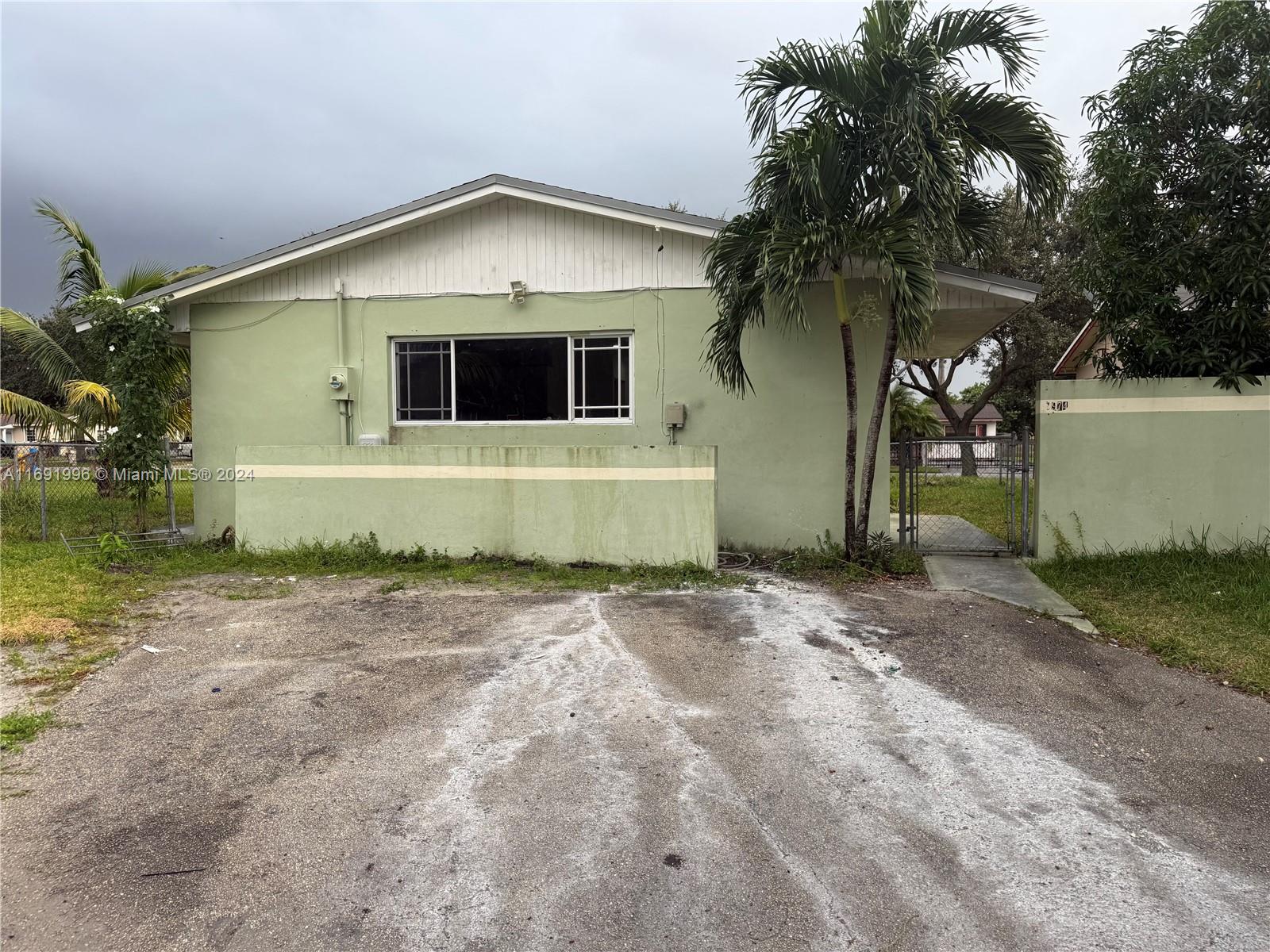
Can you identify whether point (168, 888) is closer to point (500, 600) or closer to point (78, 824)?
point (78, 824)

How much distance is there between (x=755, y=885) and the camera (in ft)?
9.50

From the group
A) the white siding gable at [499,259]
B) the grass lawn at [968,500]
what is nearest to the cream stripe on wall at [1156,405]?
the grass lawn at [968,500]

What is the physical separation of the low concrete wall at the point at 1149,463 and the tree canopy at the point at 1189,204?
385 mm

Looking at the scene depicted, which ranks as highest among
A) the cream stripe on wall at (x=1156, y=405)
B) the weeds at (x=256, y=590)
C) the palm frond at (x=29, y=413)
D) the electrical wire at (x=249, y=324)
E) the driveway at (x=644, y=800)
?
the electrical wire at (x=249, y=324)

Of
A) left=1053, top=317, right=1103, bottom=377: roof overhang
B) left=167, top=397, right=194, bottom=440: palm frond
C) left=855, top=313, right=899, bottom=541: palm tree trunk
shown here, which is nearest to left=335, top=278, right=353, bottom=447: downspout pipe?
left=167, top=397, right=194, bottom=440: palm frond

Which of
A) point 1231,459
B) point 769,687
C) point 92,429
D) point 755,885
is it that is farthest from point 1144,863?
point 92,429

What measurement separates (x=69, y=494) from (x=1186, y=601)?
12453 mm

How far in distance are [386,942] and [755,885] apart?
1.26 metres

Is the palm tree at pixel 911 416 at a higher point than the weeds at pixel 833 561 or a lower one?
higher

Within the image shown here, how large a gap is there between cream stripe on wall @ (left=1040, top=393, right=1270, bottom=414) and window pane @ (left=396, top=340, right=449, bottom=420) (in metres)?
6.93

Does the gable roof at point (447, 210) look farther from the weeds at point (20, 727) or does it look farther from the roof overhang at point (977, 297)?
the weeds at point (20, 727)

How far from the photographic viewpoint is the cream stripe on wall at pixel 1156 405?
816cm

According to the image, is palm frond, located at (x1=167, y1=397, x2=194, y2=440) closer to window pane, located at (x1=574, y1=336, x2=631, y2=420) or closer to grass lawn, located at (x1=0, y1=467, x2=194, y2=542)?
grass lawn, located at (x1=0, y1=467, x2=194, y2=542)

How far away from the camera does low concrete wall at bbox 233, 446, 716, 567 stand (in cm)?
841
